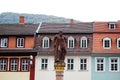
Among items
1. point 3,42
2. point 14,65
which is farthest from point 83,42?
point 3,42

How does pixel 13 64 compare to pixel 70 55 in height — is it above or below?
below

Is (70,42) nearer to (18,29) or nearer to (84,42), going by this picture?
(84,42)

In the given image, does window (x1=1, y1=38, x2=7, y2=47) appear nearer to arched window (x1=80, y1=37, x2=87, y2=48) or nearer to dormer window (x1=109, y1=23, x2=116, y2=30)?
arched window (x1=80, y1=37, x2=87, y2=48)

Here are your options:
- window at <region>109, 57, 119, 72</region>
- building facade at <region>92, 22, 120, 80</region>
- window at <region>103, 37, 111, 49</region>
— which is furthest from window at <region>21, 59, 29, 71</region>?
window at <region>109, 57, 119, 72</region>

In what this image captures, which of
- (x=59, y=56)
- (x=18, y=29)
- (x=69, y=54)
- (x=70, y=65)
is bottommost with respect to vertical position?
(x=59, y=56)

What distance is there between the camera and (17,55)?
53.7 metres

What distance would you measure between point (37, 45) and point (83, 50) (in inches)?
228

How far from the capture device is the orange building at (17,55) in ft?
174

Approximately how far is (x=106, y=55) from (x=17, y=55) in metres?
11.0

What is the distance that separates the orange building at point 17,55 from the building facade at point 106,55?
24.8ft

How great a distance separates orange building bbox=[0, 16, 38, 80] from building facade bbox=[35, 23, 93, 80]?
0.88m

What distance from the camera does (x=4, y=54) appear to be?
53.9 metres

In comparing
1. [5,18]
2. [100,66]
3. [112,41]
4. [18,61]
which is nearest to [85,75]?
[100,66]

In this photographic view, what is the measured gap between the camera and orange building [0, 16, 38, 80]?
53125 millimetres
